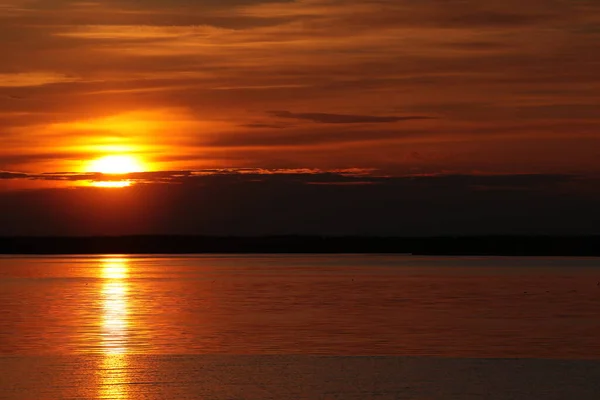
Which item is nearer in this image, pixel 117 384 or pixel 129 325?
pixel 117 384

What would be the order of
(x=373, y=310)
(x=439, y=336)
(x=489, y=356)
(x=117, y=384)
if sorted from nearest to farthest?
(x=117, y=384)
(x=489, y=356)
(x=439, y=336)
(x=373, y=310)

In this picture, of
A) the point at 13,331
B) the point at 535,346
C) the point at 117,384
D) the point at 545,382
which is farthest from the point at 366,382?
the point at 13,331

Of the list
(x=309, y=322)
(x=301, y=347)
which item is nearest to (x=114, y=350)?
(x=301, y=347)

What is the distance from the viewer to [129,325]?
39.5 m

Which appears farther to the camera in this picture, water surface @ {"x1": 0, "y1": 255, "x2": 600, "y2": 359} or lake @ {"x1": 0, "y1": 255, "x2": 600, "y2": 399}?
water surface @ {"x1": 0, "y1": 255, "x2": 600, "y2": 359}

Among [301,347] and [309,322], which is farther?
[309,322]

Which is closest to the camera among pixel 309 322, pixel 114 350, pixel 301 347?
pixel 114 350

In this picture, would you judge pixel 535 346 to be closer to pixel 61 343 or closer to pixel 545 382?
pixel 545 382

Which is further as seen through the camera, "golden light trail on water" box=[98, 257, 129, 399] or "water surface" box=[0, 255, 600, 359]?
"water surface" box=[0, 255, 600, 359]

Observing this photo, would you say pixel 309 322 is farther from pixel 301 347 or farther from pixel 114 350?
pixel 114 350

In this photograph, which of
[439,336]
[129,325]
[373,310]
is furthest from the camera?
[373,310]

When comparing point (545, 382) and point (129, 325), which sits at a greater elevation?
point (545, 382)

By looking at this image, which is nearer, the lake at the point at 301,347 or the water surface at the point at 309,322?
the lake at the point at 301,347

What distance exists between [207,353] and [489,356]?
7.87 meters
